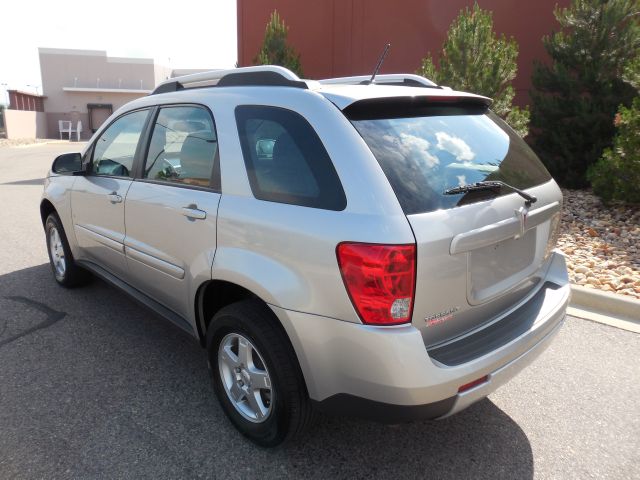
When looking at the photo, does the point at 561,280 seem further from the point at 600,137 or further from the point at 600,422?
the point at 600,137

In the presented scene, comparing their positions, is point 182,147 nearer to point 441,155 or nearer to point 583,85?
point 441,155

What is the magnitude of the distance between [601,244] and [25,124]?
40.0 metres

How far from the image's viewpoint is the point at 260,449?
258cm

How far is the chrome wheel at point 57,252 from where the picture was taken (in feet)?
15.4

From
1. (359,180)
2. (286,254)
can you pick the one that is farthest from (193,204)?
(359,180)

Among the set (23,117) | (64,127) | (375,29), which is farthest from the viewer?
(64,127)

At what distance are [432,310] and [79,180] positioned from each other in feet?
10.9

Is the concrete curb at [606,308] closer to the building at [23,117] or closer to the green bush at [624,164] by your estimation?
the green bush at [624,164]

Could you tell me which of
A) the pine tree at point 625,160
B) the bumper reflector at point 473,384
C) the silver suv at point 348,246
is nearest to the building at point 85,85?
the pine tree at point 625,160

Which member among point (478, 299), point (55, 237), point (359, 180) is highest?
point (359, 180)

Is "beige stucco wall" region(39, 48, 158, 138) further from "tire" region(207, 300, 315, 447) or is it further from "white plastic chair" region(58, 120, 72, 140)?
"tire" region(207, 300, 315, 447)

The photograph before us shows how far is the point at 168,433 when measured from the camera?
8.80ft

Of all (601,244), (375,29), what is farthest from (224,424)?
(375,29)

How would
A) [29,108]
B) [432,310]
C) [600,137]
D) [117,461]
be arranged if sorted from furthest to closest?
[29,108], [600,137], [117,461], [432,310]
